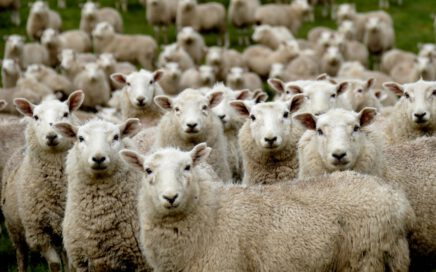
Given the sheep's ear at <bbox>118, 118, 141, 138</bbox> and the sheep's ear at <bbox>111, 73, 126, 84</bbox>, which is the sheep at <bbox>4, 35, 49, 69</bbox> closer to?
the sheep's ear at <bbox>111, 73, 126, 84</bbox>

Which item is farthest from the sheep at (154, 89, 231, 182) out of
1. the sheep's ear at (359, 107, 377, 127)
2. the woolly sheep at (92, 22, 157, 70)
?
the woolly sheep at (92, 22, 157, 70)

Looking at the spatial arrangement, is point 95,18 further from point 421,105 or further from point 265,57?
point 421,105

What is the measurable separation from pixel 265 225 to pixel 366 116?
1616 millimetres

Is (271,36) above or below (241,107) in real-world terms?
below

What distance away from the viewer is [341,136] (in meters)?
7.17

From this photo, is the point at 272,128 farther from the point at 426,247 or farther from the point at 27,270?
the point at 27,270

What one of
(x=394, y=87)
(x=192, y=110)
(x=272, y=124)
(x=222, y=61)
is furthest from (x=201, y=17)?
(x=272, y=124)

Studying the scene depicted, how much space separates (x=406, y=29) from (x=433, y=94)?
52.5 feet

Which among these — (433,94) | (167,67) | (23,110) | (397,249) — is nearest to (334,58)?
(167,67)

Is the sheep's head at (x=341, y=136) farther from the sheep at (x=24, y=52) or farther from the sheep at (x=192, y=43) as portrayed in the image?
the sheep at (x=192, y=43)

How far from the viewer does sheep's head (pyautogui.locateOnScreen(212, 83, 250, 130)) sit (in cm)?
966

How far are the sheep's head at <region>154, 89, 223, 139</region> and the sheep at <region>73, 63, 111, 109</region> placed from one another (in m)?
7.57

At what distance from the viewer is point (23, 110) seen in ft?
27.6

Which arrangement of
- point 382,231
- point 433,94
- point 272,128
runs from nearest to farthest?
1. point 382,231
2. point 272,128
3. point 433,94
